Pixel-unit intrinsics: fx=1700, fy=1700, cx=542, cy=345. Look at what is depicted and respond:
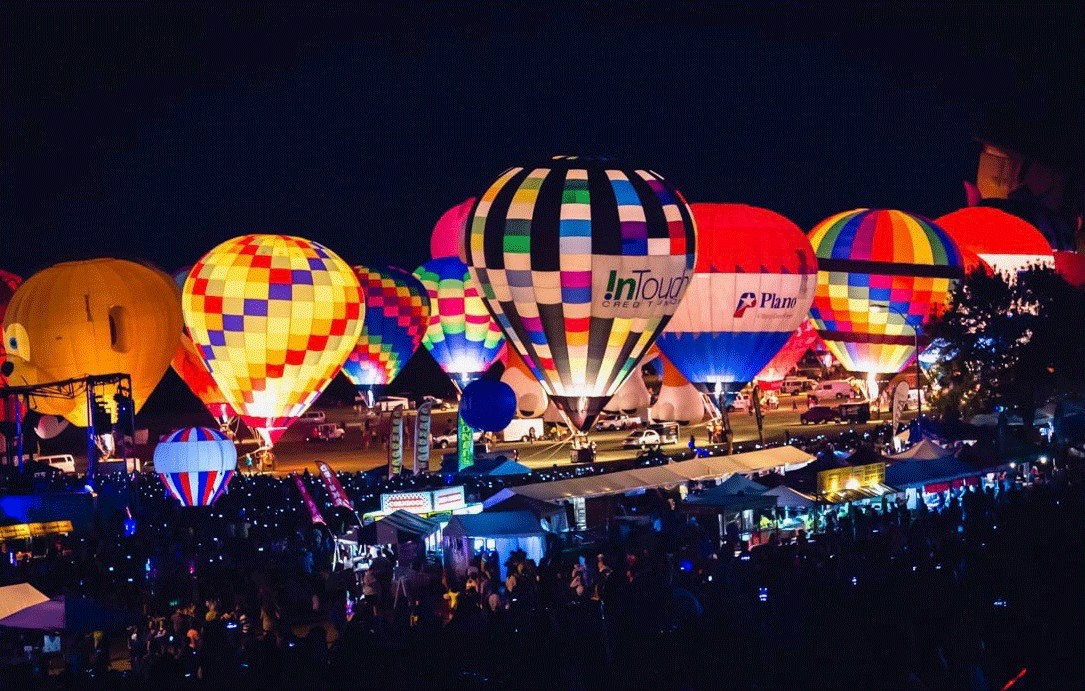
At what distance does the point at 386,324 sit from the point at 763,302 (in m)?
11.8

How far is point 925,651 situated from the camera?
1042 centimetres

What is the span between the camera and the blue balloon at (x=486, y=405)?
91.6 ft

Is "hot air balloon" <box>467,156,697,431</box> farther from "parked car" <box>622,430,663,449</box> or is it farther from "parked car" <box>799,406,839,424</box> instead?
"parked car" <box>799,406,839,424</box>

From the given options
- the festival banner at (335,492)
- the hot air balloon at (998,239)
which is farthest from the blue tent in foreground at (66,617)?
the hot air balloon at (998,239)

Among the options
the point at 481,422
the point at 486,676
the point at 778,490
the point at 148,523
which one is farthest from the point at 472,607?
the point at 481,422

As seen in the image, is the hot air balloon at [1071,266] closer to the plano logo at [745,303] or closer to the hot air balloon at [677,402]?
the hot air balloon at [677,402]

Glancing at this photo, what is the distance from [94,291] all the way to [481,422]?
29.7 feet

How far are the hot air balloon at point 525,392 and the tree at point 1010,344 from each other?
965 cm

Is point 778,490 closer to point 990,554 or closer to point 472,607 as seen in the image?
point 990,554

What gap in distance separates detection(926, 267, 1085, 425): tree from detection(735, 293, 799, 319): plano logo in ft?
9.17

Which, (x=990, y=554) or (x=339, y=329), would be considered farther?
(x=339, y=329)

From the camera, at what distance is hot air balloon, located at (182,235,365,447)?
30.6 metres

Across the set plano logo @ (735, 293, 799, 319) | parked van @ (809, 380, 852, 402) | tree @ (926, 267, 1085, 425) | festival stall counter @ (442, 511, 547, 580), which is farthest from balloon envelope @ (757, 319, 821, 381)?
festival stall counter @ (442, 511, 547, 580)

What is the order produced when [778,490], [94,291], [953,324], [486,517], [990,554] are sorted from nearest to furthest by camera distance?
[990,554] < [486,517] < [778,490] < [953,324] < [94,291]
